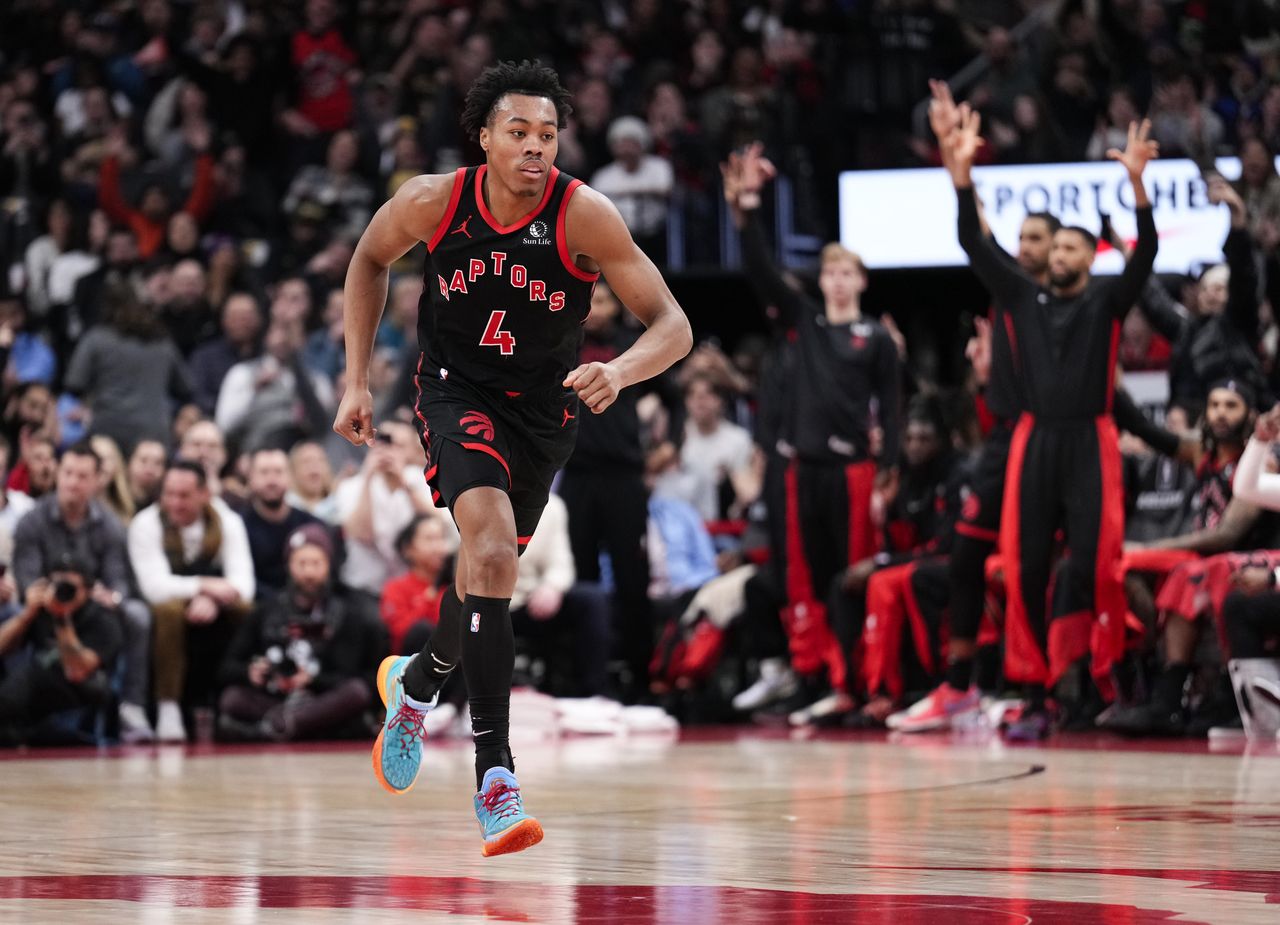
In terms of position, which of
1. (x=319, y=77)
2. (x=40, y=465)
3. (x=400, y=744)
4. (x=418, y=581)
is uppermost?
(x=319, y=77)

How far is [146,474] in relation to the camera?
10719 mm

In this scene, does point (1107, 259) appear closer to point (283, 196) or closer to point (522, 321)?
point (283, 196)

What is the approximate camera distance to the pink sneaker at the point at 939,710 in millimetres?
9734

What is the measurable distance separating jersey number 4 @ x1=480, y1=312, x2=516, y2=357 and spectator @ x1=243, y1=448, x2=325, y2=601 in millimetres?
5436

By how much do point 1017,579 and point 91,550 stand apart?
13.9ft

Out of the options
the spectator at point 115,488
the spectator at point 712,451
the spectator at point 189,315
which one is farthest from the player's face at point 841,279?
the spectator at point 189,315

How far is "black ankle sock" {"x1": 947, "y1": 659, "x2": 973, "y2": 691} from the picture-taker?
9.80 m

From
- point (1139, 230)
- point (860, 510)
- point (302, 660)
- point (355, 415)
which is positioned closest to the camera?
point (355, 415)

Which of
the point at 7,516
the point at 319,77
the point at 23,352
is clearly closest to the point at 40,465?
the point at 7,516

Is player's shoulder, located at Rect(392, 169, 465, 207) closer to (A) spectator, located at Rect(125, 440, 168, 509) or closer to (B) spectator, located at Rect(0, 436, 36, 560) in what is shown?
(B) spectator, located at Rect(0, 436, 36, 560)

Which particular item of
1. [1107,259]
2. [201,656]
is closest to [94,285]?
[201,656]

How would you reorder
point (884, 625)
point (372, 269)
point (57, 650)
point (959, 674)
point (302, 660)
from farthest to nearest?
point (884, 625) → point (959, 674) → point (302, 660) → point (57, 650) → point (372, 269)

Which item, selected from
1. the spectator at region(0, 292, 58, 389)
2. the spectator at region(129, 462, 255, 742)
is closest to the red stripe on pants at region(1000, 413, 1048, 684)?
the spectator at region(129, 462, 255, 742)

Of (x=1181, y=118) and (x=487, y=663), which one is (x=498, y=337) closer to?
(x=487, y=663)
